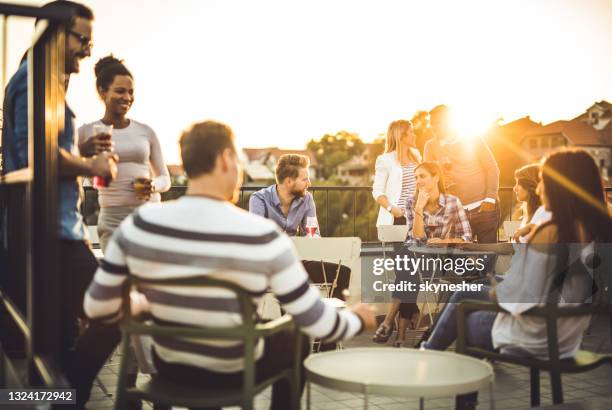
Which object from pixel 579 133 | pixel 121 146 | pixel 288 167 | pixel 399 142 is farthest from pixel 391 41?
pixel 579 133

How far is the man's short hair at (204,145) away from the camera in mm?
2346

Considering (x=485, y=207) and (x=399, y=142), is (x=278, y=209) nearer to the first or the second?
(x=399, y=142)

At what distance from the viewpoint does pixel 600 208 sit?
3162 millimetres

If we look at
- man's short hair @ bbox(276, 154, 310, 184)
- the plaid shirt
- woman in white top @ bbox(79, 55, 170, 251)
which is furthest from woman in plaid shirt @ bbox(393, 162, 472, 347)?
woman in white top @ bbox(79, 55, 170, 251)

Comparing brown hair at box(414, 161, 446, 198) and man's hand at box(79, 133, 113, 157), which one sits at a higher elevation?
man's hand at box(79, 133, 113, 157)

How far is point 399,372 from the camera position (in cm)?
269

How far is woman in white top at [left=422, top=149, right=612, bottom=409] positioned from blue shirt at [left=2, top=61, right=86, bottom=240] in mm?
1724

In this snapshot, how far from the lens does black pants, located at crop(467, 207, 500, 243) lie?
640 cm

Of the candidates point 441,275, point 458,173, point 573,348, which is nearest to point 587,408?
point 573,348

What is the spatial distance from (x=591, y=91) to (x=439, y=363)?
1019 cm

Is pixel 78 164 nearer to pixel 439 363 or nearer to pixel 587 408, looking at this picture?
pixel 439 363

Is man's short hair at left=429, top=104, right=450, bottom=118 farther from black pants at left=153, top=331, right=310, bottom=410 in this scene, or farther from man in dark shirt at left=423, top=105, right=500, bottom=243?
black pants at left=153, top=331, right=310, bottom=410

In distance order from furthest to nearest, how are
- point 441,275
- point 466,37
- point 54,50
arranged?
point 466,37 → point 441,275 → point 54,50

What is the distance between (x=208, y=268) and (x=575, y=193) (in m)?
1.65
